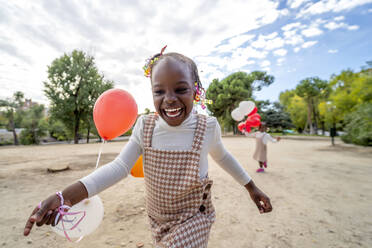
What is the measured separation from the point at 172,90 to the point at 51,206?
2.74ft

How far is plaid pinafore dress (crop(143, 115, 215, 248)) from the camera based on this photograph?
114cm

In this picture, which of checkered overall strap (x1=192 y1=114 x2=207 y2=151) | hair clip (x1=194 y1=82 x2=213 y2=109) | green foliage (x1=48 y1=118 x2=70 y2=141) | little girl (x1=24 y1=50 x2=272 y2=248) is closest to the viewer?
little girl (x1=24 y1=50 x2=272 y2=248)

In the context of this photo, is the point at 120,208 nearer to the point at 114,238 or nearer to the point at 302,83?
the point at 114,238

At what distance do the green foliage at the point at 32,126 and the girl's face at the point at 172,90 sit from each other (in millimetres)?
27726

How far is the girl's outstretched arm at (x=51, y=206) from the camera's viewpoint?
750 millimetres

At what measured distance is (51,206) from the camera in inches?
32.1

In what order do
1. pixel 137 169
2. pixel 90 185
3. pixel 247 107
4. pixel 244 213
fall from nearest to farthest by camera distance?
pixel 90 185 < pixel 137 169 < pixel 244 213 < pixel 247 107

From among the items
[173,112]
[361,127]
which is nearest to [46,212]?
[173,112]

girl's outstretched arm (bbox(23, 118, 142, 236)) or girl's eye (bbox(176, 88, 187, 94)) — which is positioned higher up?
girl's eye (bbox(176, 88, 187, 94))

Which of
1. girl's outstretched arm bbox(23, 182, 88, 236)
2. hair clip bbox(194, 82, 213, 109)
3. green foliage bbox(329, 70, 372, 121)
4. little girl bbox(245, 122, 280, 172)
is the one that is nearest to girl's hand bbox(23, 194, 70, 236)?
girl's outstretched arm bbox(23, 182, 88, 236)

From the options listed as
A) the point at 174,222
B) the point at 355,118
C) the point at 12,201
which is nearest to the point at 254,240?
the point at 174,222

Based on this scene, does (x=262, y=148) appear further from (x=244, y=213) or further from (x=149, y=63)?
(x=149, y=63)

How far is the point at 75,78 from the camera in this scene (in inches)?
696

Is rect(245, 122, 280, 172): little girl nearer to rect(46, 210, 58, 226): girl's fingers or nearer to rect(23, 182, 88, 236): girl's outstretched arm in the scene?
rect(23, 182, 88, 236): girl's outstretched arm
